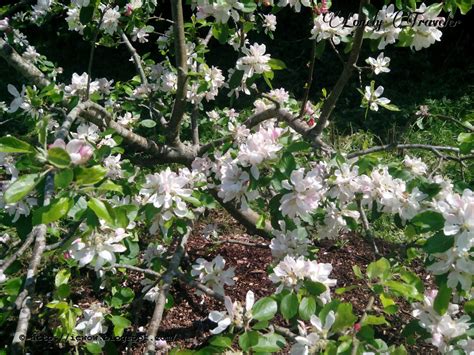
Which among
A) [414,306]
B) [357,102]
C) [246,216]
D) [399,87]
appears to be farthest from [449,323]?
[399,87]

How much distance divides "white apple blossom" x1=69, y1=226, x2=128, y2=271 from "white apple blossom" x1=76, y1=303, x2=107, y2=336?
1.52 feet

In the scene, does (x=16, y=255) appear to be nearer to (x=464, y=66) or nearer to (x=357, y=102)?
(x=357, y=102)

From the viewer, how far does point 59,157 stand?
91cm

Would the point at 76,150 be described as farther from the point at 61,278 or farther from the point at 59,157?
the point at 61,278

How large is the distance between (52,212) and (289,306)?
21.5 inches

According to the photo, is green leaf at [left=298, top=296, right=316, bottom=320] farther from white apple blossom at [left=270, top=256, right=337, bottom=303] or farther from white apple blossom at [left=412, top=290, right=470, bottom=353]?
Answer: white apple blossom at [left=412, top=290, right=470, bottom=353]

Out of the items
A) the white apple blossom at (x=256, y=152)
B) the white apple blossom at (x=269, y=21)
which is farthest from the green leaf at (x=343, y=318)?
the white apple blossom at (x=269, y=21)

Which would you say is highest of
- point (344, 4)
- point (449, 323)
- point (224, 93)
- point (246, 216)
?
point (344, 4)

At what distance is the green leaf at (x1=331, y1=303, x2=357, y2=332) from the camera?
105 cm

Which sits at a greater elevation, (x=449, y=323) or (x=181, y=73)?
(x=181, y=73)

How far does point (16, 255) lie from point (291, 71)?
14.4 ft

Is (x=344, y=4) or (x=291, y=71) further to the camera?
(x=344, y=4)

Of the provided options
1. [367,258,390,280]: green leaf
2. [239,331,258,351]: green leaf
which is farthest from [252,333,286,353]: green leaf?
[367,258,390,280]: green leaf

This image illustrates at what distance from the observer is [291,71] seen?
209 inches
